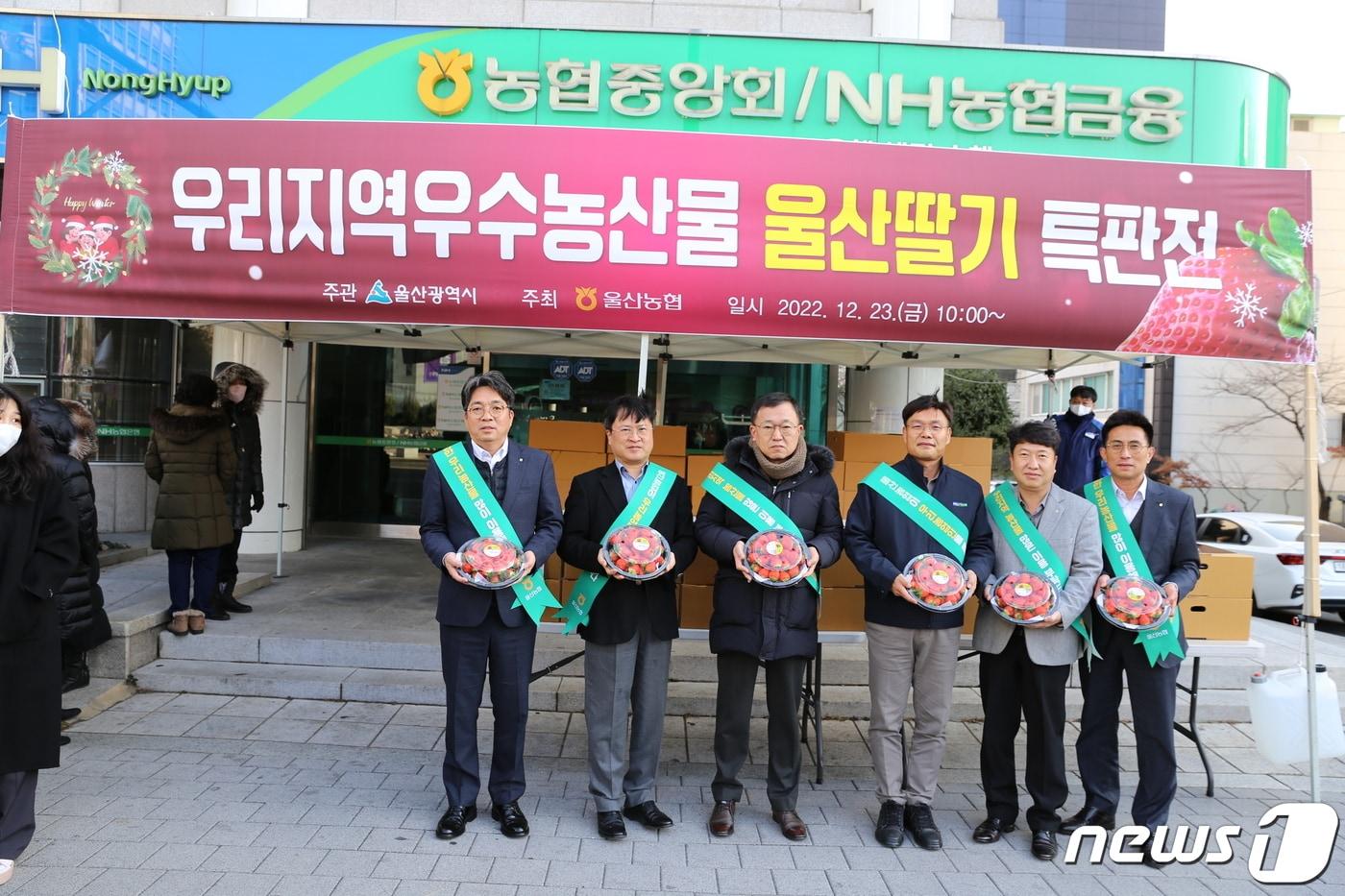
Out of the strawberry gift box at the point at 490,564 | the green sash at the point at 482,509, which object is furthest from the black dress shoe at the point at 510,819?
the strawberry gift box at the point at 490,564

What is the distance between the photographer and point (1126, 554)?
12.7ft

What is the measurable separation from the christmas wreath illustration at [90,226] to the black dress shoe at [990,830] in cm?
470

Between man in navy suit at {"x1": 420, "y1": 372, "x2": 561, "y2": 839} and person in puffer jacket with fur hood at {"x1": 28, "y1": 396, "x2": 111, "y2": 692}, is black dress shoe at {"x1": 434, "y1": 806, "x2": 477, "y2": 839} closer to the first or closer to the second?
man in navy suit at {"x1": 420, "y1": 372, "x2": 561, "y2": 839}

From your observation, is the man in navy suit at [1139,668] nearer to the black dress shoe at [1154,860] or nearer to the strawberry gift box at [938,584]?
the black dress shoe at [1154,860]

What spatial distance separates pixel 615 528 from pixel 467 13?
23.7 feet

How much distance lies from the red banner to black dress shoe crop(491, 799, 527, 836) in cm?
218

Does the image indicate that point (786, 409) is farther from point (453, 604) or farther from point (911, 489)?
point (453, 604)

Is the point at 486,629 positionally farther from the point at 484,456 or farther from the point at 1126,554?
the point at 1126,554

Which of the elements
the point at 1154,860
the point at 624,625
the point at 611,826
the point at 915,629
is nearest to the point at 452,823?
the point at 611,826

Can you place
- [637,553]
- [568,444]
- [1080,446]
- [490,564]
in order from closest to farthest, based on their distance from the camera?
[490,564], [637,553], [568,444], [1080,446]

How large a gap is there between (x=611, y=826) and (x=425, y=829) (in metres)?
0.80

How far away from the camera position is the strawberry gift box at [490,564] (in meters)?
3.57

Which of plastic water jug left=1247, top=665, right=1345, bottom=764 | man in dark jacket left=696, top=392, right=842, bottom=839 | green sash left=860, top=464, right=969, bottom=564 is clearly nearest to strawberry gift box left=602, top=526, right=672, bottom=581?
man in dark jacket left=696, top=392, right=842, bottom=839

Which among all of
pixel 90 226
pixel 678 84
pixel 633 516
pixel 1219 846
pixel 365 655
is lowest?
pixel 1219 846
